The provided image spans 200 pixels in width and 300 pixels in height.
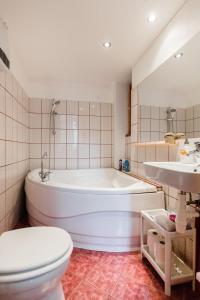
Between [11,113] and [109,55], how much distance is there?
1246mm

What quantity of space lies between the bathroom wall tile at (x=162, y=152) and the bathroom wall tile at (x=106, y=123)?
1.28 m

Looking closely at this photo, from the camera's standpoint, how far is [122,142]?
2.84 m

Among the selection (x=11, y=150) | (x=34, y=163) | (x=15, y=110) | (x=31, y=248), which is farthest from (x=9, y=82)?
(x=31, y=248)

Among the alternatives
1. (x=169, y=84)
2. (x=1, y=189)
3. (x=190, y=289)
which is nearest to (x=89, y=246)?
(x=190, y=289)

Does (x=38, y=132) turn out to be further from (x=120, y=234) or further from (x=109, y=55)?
(x=120, y=234)

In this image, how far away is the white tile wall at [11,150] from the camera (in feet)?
5.27

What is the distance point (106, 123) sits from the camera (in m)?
2.98

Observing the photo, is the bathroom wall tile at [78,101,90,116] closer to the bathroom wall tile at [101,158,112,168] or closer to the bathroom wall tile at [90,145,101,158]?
the bathroom wall tile at [90,145,101,158]

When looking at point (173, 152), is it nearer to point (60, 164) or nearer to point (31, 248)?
point (31, 248)

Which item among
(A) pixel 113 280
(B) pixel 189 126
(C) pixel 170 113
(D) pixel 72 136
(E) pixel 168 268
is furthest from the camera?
(D) pixel 72 136

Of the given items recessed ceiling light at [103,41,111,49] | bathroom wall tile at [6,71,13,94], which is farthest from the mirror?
bathroom wall tile at [6,71,13,94]

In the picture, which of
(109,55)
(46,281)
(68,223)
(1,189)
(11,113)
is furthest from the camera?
(109,55)

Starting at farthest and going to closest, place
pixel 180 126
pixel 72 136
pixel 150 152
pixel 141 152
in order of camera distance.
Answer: pixel 72 136 < pixel 141 152 < pixel 150 152 < pixel 180 126

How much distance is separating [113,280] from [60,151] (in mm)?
1947
